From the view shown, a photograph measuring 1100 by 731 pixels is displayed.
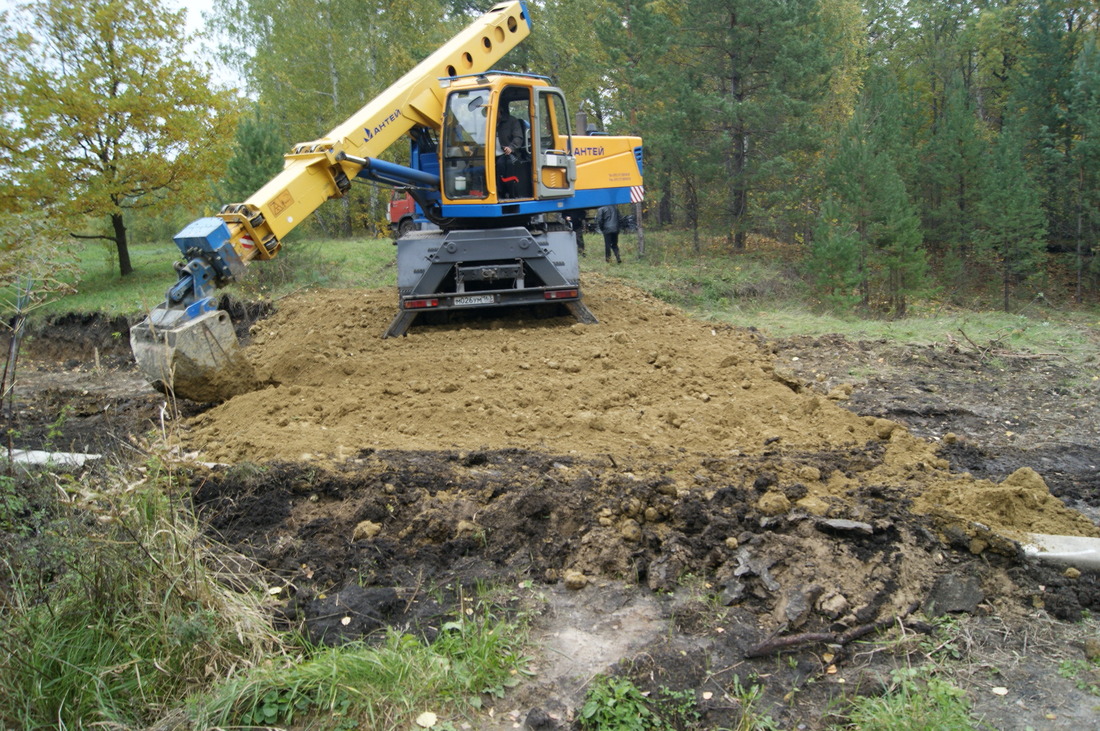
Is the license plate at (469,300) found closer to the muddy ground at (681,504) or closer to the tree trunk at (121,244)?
the muddy ground at (681,504)

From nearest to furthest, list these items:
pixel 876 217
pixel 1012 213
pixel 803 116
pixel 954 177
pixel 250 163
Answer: pixel 250 163 < pixel 876 217 < pixel 803 116 < pixel 1012 213 < pixel 954 177

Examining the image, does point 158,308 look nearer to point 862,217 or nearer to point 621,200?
point 621,200

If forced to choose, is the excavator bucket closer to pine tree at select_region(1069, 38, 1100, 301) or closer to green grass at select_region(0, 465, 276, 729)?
green grass at select_region(0, 465, 276, 729)

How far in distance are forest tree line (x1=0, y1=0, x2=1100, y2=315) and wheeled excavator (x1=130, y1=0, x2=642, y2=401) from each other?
515 cm

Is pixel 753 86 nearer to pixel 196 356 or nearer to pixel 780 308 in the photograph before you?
pixel 780 308

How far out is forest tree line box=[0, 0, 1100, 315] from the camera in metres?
17.6

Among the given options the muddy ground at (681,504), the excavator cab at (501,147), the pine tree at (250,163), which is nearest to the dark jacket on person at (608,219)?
the pine tree at (250,163)

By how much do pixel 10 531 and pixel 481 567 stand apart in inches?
97.0

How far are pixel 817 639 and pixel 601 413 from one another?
10.3ft

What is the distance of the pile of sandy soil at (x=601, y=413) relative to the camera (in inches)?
183

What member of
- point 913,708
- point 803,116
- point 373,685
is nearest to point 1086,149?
point 803,116

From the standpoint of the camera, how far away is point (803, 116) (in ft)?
60.2

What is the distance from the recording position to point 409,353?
27.0 ft

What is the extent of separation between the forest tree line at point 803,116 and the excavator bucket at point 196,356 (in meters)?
7.19
